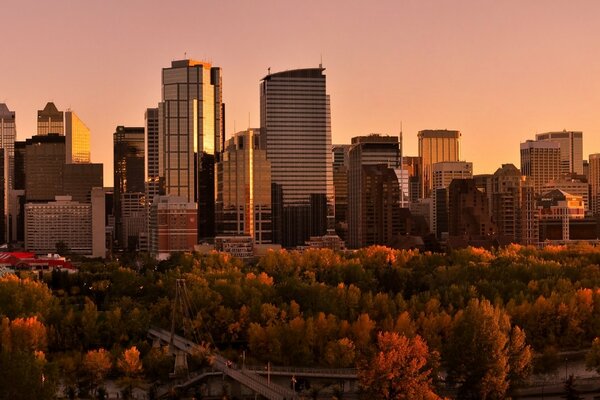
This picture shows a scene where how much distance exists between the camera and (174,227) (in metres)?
126

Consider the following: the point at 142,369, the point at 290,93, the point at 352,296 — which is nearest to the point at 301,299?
the point at 352,296

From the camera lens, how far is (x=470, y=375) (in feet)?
150

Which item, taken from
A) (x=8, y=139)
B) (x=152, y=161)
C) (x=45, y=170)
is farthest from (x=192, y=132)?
(x=8, y=139)

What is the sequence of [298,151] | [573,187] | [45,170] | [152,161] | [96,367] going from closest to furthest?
[96,367] < [298,151] < [152,161] < [45,170] < [573,187]

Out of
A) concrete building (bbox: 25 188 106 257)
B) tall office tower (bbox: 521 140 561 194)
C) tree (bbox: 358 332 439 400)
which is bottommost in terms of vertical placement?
tree (bbox: 358 332 439 400)

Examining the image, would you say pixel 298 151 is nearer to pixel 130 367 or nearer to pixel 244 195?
pixel 244 195

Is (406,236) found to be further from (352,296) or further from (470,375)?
(470,375)

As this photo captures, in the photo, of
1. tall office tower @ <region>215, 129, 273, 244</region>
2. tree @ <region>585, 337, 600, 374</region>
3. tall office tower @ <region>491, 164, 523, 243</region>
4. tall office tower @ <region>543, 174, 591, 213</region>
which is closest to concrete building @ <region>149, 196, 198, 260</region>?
tall office tower @ <region>215, 129, 273, 244</region>

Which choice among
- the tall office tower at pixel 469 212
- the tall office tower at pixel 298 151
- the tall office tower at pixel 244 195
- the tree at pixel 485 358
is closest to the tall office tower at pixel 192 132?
the tall office tower at pixel 298 151

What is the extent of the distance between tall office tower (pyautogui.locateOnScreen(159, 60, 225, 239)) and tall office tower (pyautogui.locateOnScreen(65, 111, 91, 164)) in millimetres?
33798

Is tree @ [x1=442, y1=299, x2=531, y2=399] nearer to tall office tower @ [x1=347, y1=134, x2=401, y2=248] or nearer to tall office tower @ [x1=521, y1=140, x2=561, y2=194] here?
tall office tower @ [x1=347, y1=134, x2=401, y2=248]

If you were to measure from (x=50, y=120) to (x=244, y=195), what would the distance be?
2922 inches

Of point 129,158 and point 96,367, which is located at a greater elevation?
point 129,158

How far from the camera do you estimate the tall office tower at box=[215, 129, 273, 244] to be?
421 feet
